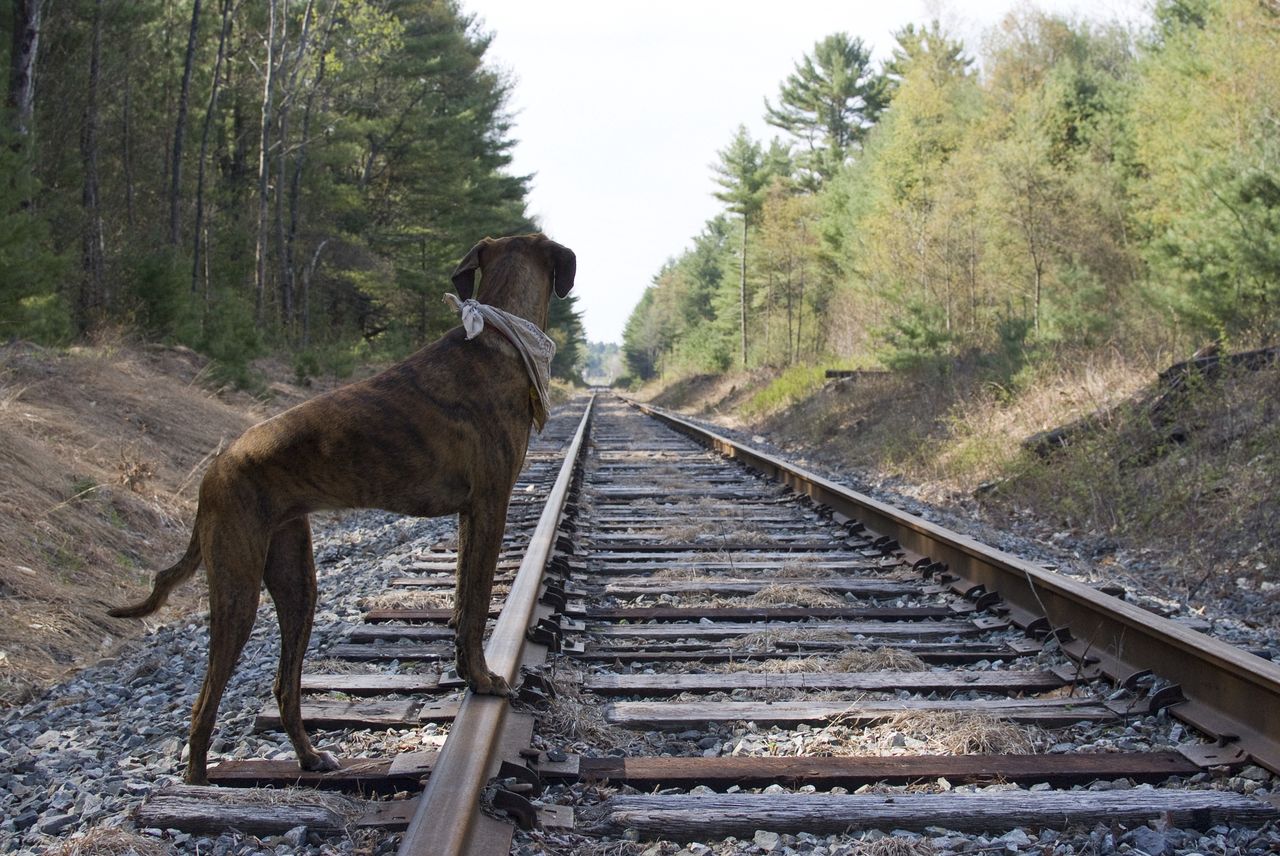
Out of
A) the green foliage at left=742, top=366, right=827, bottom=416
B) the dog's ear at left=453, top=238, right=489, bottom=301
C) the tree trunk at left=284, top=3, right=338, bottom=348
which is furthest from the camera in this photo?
the tree trunk at left=284, top=3, right=338, bottom=348

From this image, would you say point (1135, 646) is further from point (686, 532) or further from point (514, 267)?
point (686, 532)

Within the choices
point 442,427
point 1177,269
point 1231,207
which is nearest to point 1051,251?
point 1177,269

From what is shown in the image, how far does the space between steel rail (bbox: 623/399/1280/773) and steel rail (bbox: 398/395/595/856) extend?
2.05 metres

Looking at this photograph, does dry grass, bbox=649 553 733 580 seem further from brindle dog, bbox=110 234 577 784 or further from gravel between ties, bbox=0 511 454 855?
brindle dog, bbox=110 234 577 784

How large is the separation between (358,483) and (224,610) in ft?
1.51

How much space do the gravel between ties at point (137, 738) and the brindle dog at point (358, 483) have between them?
0.78 feet

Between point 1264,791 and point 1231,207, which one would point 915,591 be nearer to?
point 1264,791

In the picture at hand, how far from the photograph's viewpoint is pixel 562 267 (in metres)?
3.47

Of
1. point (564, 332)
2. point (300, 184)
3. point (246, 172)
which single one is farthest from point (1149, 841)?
point (564, 332)

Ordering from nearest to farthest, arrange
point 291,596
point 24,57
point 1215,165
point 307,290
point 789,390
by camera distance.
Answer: point 291,596 < point 24,57 < point 1215,165 < point 789,390 < point 307,290

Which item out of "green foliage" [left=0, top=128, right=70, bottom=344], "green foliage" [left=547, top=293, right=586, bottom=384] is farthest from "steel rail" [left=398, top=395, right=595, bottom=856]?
"green foliage" [left=547, top=293, right=586, bottom=384]

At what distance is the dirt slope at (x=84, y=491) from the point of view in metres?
4.32

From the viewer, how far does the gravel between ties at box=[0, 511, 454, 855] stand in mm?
2295

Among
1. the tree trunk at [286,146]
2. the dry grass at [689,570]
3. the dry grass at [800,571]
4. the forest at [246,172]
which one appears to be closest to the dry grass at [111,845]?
the dry grass at [689,570]
